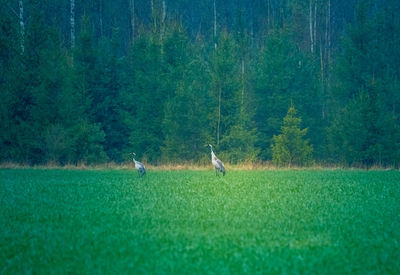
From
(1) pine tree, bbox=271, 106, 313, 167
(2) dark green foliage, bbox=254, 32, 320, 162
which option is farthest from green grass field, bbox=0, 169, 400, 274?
(2) dark green foliage, bbox=254, 32, 320, 162

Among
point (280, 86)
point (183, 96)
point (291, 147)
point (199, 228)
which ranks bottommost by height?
point (291, 147)

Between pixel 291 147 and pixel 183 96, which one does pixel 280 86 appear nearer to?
pixel 291 147

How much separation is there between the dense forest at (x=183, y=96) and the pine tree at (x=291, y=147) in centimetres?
47

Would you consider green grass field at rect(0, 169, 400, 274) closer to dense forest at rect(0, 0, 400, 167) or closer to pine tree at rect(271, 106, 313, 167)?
dense forest at rect(0, 0, 400, 167)

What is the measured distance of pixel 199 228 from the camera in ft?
36.6

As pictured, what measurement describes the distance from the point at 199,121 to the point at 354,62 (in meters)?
11.9

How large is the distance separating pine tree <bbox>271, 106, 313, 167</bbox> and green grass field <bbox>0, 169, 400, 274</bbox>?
14086 mm

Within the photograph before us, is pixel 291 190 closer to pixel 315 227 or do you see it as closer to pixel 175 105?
pixel 315 227

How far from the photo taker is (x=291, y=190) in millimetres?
17656

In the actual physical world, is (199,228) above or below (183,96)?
below

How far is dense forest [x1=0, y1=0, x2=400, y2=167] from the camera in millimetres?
30062

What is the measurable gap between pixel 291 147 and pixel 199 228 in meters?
23.5

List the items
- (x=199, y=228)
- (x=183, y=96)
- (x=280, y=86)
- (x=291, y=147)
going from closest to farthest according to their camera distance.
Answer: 1. (x=199, y=228)
2. (x=183, y=96)
3. (x=291, y=147)
4. (x=280, y=86)

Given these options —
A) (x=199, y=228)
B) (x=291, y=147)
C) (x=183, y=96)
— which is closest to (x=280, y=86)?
(x=291, y=147)
